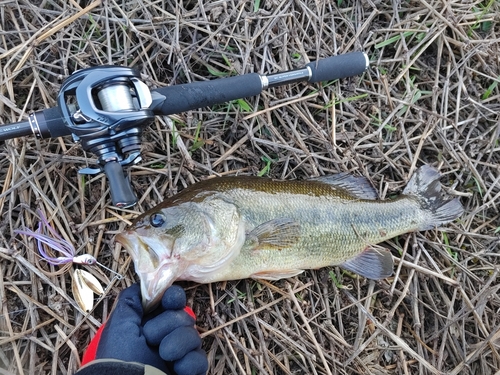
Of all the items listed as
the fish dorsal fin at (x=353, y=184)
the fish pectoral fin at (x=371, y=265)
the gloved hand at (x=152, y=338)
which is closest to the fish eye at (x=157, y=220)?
the gloved hand at (x=152, y=338)

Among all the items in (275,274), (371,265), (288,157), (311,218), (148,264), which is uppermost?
(288,157)

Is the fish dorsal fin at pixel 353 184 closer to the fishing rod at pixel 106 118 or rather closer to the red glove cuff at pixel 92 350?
the fishing rod at pixel 106 118

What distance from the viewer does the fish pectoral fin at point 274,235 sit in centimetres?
273

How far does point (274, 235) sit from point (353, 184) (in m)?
0.80

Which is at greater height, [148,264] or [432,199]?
[148,264]

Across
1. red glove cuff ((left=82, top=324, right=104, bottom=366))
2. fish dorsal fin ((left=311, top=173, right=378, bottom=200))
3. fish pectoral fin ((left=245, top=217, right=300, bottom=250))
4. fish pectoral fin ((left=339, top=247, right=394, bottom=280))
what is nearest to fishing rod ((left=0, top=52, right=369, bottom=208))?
fish pectoral fin ((left=245, top=217, right=300, bottom=250))

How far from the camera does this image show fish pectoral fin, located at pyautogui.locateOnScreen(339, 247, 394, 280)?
10.0 feet

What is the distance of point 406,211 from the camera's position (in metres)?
3.13

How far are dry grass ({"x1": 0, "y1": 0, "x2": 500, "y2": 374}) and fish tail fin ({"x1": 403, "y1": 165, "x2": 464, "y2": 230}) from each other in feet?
0.48

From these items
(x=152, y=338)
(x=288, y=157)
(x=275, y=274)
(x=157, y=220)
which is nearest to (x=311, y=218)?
(x=275, y=274)

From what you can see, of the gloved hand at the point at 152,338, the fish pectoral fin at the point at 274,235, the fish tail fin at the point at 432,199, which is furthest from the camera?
the fish tail fin at the point at 432,199

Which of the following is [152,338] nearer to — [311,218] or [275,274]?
[275,274]

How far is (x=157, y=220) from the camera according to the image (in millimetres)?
2561

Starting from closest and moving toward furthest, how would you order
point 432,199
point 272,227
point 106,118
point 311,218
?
point 106,118
point 272,227
point 311,218
point 432,199
